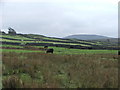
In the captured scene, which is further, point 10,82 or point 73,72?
point 73,72

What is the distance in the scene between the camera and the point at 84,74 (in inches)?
344

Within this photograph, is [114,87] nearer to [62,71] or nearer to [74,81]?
[74,81]

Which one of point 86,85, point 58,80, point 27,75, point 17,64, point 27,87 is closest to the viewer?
point 27,87

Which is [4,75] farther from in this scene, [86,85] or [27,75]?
[86,85]

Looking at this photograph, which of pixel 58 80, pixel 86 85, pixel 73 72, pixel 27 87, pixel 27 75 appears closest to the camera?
pixel 27 87

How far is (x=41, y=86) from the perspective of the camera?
6.37m

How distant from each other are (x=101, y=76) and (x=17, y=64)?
15.2ft

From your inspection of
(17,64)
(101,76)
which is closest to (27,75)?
(17,64)

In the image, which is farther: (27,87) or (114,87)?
(114,87)

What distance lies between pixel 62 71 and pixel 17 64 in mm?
2567

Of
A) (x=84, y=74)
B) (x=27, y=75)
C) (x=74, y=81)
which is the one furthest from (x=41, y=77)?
(x=84, y=74)

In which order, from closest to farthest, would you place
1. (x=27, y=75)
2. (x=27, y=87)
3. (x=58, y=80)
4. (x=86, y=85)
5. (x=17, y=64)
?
(x=27, y=87)
(x=86, y=85)
(x=58, y=80)
(x=27, y=75)
(x=17, y=64)

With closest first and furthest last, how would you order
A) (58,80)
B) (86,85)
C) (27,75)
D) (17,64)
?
1. (86,85)
2. (58,80)
3. (27,75)
4. (17,64)

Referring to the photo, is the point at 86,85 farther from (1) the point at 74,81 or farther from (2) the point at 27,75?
(2) the point at 27,75
